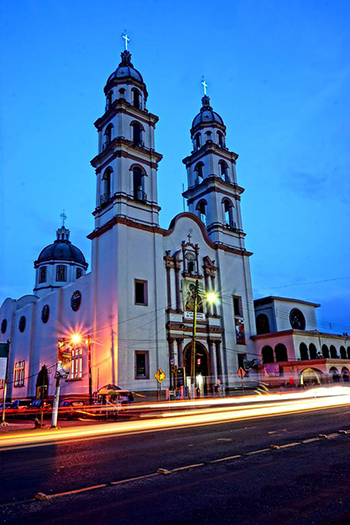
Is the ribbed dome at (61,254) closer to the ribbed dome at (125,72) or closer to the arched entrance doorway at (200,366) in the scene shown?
the ribbed dome at (125,72)

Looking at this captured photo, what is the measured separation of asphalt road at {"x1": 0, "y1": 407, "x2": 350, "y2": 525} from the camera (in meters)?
4.65

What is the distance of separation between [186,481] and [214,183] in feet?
140

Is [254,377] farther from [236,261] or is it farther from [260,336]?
[236,261]

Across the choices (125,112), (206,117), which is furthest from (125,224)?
(206,117)

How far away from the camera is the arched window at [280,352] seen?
4086 centimetres

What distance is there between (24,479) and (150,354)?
27269 mm

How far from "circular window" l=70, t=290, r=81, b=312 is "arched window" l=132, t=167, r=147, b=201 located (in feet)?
36.6

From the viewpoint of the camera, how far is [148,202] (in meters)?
38.8

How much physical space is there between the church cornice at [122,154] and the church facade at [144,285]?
0.34 ft

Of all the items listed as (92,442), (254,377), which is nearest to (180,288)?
(254,377)

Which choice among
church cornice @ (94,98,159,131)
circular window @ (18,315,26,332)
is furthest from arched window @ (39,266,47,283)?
church cornice @ (94,98,159,131)

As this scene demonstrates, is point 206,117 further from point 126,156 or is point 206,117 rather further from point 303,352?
point 303,352

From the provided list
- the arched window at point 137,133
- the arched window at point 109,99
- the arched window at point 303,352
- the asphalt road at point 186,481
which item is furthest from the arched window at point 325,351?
the asphalt road at point 186,481

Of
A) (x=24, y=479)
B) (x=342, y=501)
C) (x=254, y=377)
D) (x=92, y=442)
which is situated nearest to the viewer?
(x=342, y=501)
